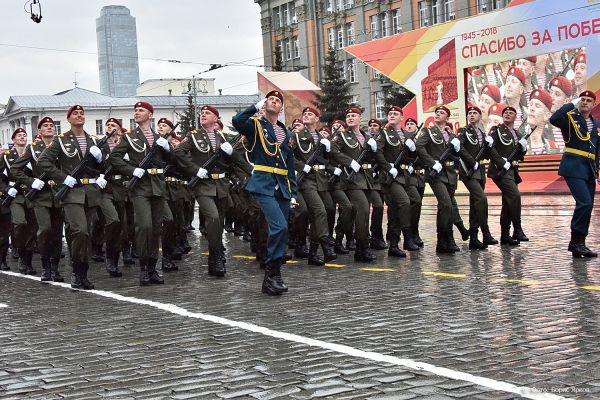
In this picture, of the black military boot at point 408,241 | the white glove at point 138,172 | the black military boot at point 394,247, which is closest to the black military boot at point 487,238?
the black military boot at point 408,241

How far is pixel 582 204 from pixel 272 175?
Result: 3987 millimetres

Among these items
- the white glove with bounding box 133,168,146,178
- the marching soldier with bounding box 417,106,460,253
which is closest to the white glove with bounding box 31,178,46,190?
the white glove with bounding box 133,168,146,178

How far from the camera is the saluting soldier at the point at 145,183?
10.7 m

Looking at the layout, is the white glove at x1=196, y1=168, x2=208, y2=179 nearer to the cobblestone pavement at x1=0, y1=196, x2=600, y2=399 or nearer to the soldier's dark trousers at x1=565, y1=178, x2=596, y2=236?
the cobblestone pavement at x1=0, y1=196, x2=600, y2=399

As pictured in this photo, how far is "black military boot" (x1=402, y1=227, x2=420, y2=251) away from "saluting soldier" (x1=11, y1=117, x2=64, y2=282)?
4.73m

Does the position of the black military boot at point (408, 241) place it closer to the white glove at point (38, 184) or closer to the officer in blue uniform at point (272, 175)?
the officer in blue uniform at point (272, 175)

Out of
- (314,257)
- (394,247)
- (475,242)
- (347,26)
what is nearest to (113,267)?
(314,257)

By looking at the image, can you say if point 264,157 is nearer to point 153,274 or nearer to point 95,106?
point 153,274

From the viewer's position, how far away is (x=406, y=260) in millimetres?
11844

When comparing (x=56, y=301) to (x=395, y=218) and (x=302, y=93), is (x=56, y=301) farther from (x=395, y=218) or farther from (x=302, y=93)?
(x=302, y=93)

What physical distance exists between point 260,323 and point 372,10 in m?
55.9

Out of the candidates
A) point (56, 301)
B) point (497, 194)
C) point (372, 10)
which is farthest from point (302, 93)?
point (56, 301)

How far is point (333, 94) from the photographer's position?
177 ft

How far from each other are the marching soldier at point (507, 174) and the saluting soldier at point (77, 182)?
5.65 metres
